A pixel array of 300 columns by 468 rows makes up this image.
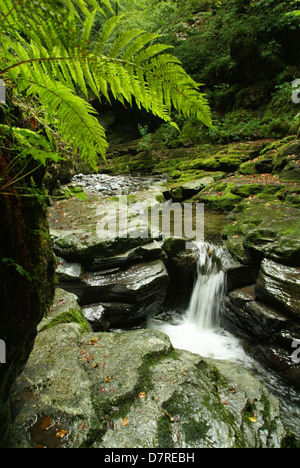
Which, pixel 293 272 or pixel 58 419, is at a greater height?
pixel 293 272

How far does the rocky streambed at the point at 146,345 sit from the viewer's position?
7.16 feet

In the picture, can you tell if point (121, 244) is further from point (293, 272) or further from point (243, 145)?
point (243, 145)

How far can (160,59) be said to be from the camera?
1.02 metres

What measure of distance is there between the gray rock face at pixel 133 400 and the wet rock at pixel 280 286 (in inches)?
73.5

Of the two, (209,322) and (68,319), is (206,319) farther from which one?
(68,319)

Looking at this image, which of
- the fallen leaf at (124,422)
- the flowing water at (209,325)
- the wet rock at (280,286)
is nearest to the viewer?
the fallen leaf at (124,422)

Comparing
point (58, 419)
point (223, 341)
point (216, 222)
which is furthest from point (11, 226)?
point (216, 222)

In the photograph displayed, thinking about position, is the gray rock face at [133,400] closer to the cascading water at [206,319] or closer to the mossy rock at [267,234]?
the cascading water at [206,319]

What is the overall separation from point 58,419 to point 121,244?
3901mm
